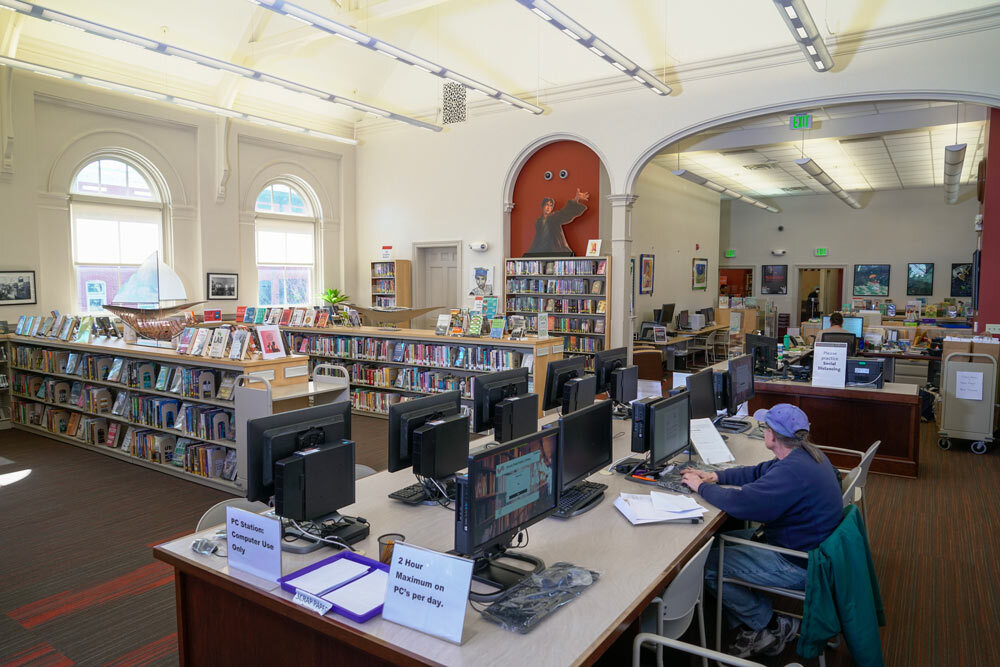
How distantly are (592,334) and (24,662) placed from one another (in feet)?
26.2

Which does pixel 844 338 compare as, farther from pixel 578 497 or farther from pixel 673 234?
pixel 673 234

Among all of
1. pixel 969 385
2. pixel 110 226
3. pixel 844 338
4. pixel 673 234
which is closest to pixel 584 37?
pixel 844 338

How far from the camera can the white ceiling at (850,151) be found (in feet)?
30.7

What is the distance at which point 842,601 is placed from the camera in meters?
2.55

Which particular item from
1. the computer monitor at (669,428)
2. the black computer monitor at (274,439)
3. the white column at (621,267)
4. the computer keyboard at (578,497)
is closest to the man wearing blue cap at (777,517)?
the computer monitor at (669,428)

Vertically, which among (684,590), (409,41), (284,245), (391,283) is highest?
(409,41)

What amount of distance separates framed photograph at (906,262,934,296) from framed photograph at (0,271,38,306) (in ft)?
62.1

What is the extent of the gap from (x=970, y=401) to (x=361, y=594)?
7.31 m

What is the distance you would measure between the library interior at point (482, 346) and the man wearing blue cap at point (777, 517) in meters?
0.02

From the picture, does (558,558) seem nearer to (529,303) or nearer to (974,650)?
(974,650)

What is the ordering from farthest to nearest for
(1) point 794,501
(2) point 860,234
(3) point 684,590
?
Result: 1. (2) point 860,234
2. (1) point 794,501
3. (3) point 684,590

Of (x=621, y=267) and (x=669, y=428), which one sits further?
(x=621, y=267)

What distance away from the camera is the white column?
9562mm

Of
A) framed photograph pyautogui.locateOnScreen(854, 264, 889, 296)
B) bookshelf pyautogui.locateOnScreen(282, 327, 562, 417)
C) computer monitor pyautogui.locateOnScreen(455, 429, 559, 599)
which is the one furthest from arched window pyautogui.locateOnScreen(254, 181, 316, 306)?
framed photograph pyautogui.locateOnScreen(854, 264, 889, 296)
